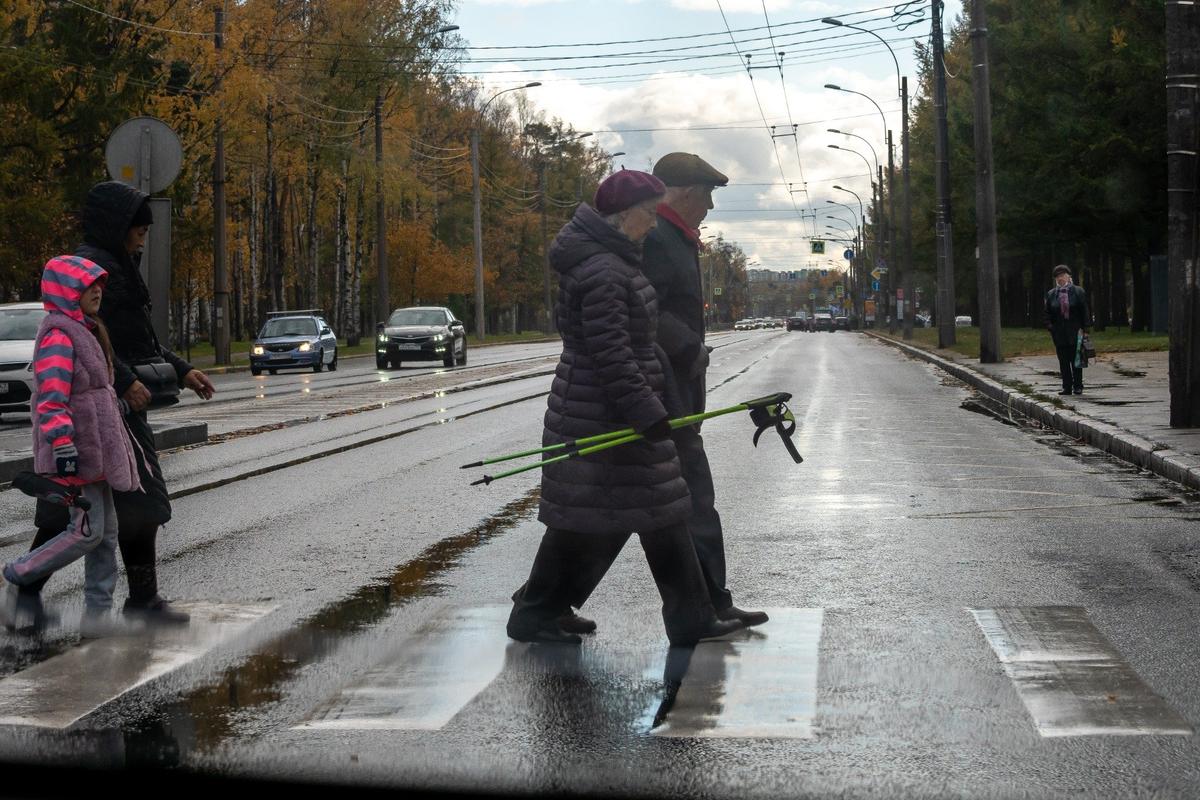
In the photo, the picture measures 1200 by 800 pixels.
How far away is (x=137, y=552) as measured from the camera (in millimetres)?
7148

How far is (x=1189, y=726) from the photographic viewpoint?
507cm

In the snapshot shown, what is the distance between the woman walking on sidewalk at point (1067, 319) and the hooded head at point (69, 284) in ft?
52.6

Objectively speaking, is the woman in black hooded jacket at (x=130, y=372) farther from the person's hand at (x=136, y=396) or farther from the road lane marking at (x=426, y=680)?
A: the road lane marking at (x=426, y=680)

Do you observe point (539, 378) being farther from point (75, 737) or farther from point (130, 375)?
point (75, 737)

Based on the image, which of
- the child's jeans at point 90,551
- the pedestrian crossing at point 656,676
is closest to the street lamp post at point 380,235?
the child's jeans at point 90,551

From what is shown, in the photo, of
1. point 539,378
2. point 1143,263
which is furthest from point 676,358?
point 1143,263

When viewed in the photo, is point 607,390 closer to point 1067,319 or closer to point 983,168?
point 1067,319

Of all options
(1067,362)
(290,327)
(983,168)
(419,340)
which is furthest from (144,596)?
(290,327)

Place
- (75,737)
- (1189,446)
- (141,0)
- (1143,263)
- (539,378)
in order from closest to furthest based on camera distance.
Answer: (75,737) → (1189,446) → (539,378) → (141,0) → (1143,263)

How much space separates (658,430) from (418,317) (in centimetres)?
3531

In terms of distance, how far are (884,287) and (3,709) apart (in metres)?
94.9

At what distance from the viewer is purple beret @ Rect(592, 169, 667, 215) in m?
6.04

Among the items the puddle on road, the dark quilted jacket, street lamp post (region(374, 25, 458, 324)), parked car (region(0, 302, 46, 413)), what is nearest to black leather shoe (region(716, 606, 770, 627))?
the dark quilted jacket

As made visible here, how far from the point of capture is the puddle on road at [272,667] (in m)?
5.00
